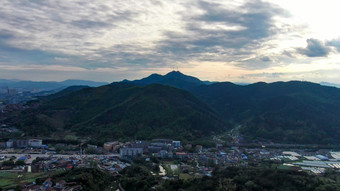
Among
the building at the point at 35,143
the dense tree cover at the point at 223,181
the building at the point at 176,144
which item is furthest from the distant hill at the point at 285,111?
the building at the point at 35,143

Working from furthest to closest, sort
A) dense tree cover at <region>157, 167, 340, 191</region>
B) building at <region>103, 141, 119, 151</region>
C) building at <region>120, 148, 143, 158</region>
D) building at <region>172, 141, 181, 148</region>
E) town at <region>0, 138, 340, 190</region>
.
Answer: building at <region>172, 141, 181, 148</region>
building at <region>103, 141, 119, 151</region>
building at <region>120, 148, 143, 158</region>
town at <region>0, 138, 340, 190</region>
dense tree cover at <region>157, 167, 340, 191</region>

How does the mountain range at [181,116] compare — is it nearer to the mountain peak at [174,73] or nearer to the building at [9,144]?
the building at [9,144]

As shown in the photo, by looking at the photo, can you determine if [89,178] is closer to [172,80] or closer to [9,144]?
[9,144]

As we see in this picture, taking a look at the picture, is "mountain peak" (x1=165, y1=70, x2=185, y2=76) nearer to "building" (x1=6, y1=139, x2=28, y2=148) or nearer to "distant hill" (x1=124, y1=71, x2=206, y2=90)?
"distant hill" (x1=124, y1=71, x2=206, y2=90)

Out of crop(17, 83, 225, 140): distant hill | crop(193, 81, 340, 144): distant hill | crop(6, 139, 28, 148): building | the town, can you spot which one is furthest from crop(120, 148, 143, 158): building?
crop(193, 81, 340, 144): distant hill

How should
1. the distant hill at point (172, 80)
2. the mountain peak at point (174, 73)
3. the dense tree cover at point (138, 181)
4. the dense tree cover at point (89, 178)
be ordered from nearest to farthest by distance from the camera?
the dense tree cover at point (89, 178) → the dense tree cover at point (138, 181) → the distant hill at point (172, 80) → the mountain peak at point (174, 73)

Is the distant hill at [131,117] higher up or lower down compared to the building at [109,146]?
higher up

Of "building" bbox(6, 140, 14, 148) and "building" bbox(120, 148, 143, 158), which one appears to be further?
"building" bbox(6, 140, 14, 148)

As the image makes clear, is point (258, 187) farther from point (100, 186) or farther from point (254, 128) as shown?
point (254, 128)
